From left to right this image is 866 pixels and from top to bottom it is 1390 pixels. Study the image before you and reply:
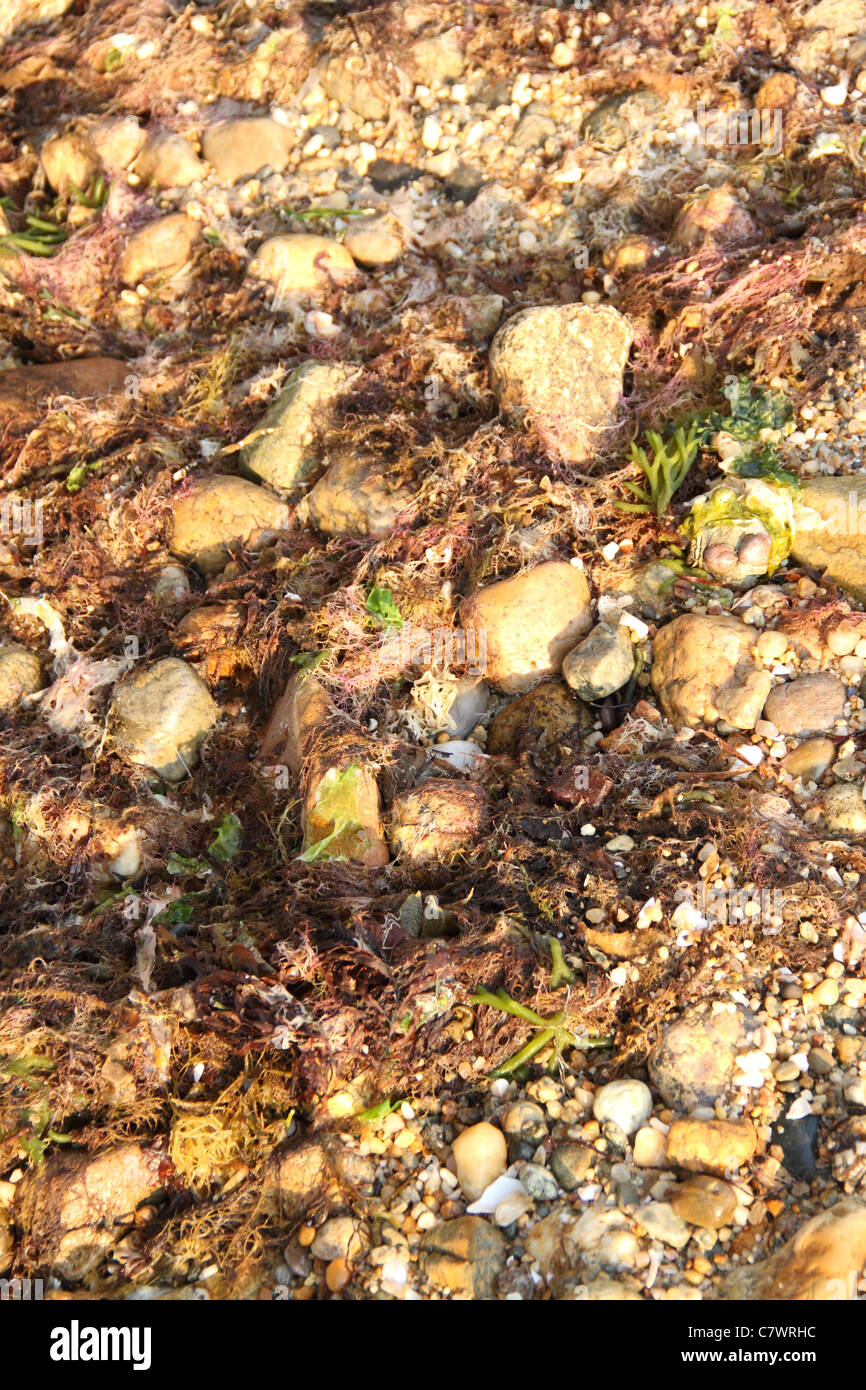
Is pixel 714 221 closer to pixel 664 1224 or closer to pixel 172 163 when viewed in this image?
pixel 172 163

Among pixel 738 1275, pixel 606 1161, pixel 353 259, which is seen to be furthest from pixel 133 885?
pixel 353 259

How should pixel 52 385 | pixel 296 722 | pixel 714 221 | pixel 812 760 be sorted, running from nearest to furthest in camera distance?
pixel 812 760, pixel 296 722, pixel 714 221, pixel 52 385

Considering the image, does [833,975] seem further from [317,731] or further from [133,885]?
[133,885]

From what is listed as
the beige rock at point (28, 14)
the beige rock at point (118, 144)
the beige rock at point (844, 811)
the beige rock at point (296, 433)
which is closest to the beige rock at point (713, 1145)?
the beige rock at point (844, 811)

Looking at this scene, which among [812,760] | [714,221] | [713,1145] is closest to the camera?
[713,1145]

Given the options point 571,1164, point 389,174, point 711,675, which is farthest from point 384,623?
point 389,174

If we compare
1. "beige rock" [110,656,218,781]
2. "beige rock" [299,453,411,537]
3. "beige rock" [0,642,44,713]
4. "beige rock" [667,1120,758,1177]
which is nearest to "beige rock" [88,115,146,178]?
"beige rock" [299,453,411,537]

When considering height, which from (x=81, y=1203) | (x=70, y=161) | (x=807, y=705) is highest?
(x=70, y=161)
